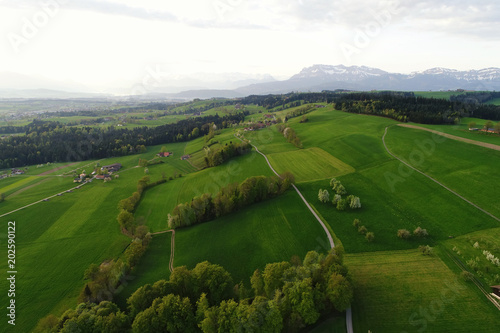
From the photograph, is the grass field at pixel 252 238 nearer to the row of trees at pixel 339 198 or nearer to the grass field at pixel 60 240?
the row of trees at pixel 339 198

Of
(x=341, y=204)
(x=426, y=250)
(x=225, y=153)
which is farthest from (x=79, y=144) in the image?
(x=426, y=250)

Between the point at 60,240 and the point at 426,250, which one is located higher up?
the point at 426,250

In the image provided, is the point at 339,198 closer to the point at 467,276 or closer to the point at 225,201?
the point at 467,276

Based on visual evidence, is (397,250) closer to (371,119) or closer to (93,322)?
(93,322)

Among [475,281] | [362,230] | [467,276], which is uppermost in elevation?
[362,230]

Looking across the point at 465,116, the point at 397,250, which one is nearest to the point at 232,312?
the point at 397,250

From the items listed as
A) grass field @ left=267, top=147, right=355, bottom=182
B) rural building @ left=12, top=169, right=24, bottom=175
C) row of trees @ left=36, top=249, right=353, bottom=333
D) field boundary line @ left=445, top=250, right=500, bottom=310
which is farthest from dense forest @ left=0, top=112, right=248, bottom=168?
field boundary line @ left=445, top=250, right=500, bottom=310

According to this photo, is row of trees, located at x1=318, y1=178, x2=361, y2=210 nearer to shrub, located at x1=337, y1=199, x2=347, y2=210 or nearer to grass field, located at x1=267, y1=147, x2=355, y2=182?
shrub, located at x1=337, y1=199, x2=347, y2=210
